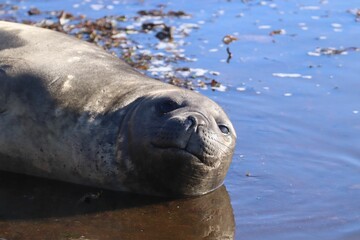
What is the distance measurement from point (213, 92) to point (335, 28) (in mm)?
2523

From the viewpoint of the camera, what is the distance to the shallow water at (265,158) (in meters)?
5.24

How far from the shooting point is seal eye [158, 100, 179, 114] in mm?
5605

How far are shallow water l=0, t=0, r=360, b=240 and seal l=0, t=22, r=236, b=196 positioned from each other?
12 centimetres

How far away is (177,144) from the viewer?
5.32 m

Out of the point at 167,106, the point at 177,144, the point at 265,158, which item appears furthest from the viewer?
the point at 265,158

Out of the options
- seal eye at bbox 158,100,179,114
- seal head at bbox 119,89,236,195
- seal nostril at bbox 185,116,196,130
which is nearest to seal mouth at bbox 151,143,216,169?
seal head at bbox 119,89,236,195

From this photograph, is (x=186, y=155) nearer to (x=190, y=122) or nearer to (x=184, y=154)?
(x=184, y=154)

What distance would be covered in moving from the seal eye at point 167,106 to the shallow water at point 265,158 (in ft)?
1.78

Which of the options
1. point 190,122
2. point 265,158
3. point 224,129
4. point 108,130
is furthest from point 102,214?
point 265,158

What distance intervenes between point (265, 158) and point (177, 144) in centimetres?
114

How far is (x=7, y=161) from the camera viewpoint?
5902 millimetres

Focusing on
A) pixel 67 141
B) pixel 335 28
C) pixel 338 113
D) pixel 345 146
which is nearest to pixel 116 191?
pixel 67 141

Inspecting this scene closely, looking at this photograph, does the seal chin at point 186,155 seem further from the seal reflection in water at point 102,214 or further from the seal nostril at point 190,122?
the seal reflection in water at point 102,214

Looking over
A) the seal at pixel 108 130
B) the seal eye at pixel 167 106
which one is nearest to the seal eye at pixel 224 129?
the seal at pixel 108 130
